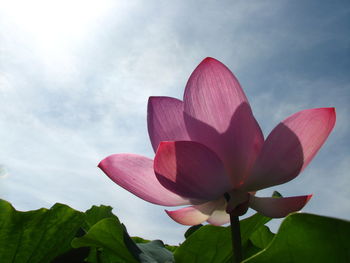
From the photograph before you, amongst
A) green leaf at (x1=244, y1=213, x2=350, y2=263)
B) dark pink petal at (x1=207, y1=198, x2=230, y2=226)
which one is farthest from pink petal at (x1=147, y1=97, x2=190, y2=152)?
green leaf at (x1=244, y1=213, x2=350, y2=263)

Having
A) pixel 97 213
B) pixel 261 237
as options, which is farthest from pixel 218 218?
pixel 97 213

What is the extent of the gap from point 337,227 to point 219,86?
13.3 inches

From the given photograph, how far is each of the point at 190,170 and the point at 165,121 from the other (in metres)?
0.14

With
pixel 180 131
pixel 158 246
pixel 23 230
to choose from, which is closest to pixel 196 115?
pixel 180 131

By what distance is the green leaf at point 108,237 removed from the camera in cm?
69

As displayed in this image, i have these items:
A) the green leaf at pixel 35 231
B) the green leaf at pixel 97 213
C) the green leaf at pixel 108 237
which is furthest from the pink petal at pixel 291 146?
the green leaf at pixel 97 213

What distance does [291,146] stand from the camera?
0.59 meters

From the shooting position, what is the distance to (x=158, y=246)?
2.92ft

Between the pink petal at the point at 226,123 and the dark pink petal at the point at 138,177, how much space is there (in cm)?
10

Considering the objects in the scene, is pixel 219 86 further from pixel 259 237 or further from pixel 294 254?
pixel 259 237

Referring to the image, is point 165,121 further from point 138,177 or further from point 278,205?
point 278,205

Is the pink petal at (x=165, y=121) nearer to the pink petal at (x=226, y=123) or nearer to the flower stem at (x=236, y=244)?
the pink petal at (x=226, y=123)

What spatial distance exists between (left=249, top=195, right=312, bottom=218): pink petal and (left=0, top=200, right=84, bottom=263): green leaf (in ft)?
1.42

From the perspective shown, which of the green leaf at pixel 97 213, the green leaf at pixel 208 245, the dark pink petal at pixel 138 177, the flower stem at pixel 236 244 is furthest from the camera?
the green leaf at pixel 97 213
